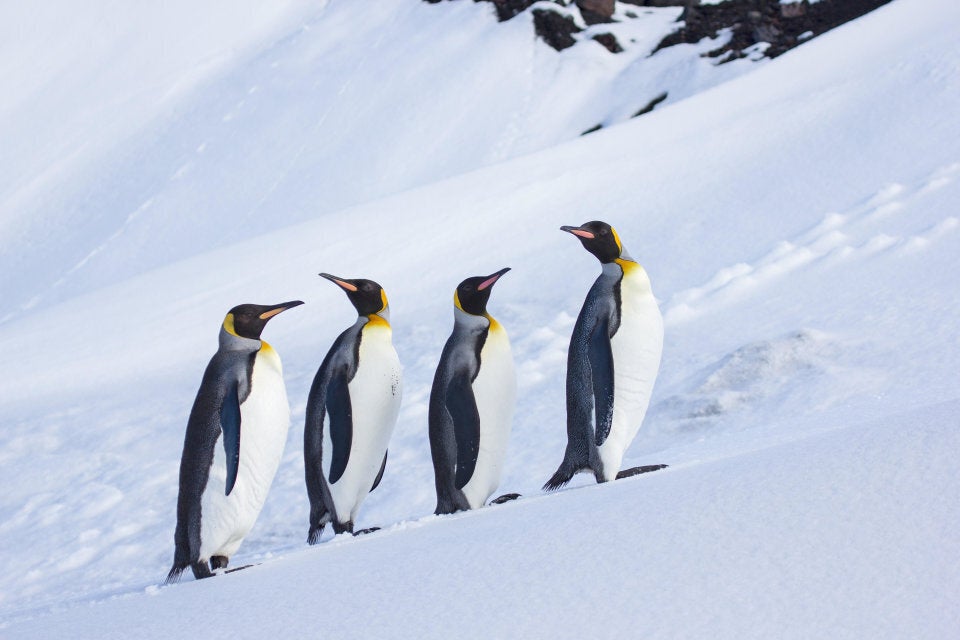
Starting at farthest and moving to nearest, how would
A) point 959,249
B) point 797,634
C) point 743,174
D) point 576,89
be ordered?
point 576,89, point 743,174, point 959,249, point 797,634

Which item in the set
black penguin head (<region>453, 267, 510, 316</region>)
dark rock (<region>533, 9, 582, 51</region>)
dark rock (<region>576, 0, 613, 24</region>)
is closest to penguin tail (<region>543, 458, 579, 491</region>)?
black penguin head (<region>453, 267, 510, 316</region>)

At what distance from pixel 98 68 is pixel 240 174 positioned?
6001mm

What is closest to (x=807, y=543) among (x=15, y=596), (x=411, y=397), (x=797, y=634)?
(x=797, y=634)

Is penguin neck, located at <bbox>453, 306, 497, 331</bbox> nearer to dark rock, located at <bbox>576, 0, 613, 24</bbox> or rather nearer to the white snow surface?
the white snow surface

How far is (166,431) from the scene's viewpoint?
5332mm

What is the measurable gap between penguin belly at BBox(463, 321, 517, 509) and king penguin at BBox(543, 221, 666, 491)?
0.19m

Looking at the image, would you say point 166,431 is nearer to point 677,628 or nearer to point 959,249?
point 959,249

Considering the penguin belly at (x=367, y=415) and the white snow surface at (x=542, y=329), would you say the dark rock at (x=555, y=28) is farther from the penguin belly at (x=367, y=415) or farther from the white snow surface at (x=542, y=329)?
the penguin belly at (x=367, y=415)

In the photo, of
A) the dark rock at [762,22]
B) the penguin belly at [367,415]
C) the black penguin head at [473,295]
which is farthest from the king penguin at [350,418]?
the dark rock at [762,22]

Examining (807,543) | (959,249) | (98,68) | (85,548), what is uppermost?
(98,68)

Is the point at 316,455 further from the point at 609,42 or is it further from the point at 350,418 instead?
the point at 609,42

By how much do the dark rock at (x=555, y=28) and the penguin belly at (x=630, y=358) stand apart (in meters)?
14.1

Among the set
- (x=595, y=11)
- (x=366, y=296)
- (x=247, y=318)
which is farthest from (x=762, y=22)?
(x=247, y=318)

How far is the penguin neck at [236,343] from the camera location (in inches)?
120
